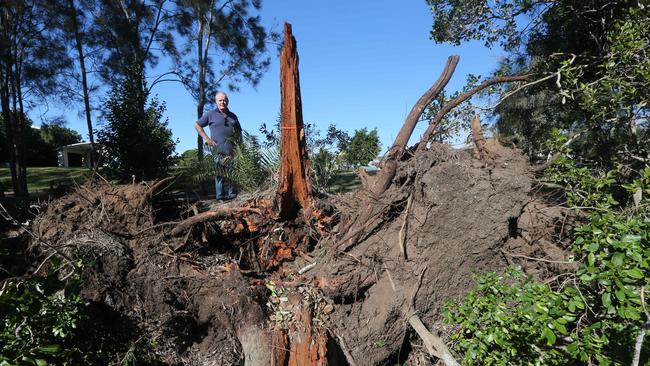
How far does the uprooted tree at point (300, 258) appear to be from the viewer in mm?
3734

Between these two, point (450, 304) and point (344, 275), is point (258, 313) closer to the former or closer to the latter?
point (344, 275)

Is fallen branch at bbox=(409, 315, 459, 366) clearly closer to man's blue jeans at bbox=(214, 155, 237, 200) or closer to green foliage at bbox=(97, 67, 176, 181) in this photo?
man's blue jeans at bbox=(214, 155, 237, 200)

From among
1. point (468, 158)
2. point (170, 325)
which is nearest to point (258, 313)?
point (170, 325)

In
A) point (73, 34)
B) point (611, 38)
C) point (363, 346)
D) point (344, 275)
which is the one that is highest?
point (73, 34)

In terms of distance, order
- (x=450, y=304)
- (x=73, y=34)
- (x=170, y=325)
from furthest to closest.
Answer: (x=73, y=34)
(x=170, y=325)
(x=450, y=304)

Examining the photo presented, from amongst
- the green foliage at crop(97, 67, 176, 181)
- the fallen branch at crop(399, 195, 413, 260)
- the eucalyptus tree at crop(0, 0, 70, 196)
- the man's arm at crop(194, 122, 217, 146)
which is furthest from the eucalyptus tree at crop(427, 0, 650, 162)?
the eucalyptus tree at crop(0, 0, 70, 196)

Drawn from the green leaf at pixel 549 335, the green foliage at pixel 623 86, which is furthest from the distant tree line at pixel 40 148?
the green leaf at pixel 549 335

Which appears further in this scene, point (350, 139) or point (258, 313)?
point (350, 139)

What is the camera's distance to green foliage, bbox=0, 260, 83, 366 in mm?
2104

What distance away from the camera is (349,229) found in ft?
15.1

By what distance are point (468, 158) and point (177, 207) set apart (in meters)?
3.33

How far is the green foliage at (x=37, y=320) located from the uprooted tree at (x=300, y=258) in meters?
0.40

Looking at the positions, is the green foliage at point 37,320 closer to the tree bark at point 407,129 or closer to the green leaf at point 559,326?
the green leaf at point 559,326

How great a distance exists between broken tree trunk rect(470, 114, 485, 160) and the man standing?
10.9 feet
